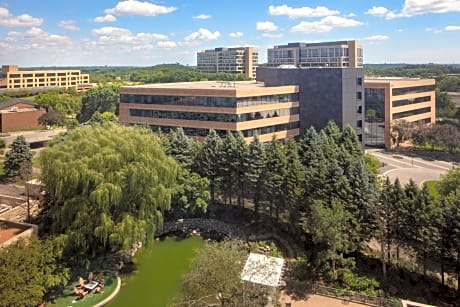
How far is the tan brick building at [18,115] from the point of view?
67.7 metres

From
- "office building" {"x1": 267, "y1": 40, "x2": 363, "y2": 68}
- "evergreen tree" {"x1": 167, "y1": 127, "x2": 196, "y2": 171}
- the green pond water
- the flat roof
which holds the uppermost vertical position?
"office building" {"x1": 267, "y1": 40, "x2": 363, "y2": 68}

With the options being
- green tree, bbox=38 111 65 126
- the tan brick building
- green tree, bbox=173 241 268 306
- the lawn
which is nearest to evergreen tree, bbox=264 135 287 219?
green tree, bbox=173 241 268 306

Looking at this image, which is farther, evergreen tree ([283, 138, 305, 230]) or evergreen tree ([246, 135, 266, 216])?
evergreen tree ([246, 135, 266, 216])

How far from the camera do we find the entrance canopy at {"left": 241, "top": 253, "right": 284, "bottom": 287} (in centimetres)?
1722

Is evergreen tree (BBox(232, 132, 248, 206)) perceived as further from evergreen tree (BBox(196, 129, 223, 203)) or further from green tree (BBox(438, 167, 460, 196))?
green tree (BBox(438, 167, 460, 196))

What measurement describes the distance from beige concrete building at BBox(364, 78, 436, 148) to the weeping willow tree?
38.5m

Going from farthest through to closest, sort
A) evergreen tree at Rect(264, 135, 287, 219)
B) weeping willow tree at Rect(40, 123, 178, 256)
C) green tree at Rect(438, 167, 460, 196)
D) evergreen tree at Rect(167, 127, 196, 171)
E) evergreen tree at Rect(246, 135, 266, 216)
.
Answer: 1. evergreen tree at Rect(167, 127, 196, 171)
2. evergreen tree at Rect(246, 135, 266, 216)
3. evergreen tree at Rect(264, 135, 287, 219)
4. green tree at Rect(438, 167, 460, 196)
5. weeping willow tree at Rect(40, 123, 178, 256)

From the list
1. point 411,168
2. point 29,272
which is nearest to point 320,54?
point 411,168

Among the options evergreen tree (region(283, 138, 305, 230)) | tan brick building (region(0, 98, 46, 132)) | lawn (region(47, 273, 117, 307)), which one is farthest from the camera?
tan brick building (region(0, 98, 46, 132))

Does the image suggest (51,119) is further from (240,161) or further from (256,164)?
(256,164)

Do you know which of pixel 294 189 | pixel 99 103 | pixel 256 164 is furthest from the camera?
A: pixel 99 103

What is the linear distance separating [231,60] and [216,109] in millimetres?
114520

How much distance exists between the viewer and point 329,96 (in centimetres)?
4384

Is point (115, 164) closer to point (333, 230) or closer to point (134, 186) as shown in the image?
point (134, 186)
